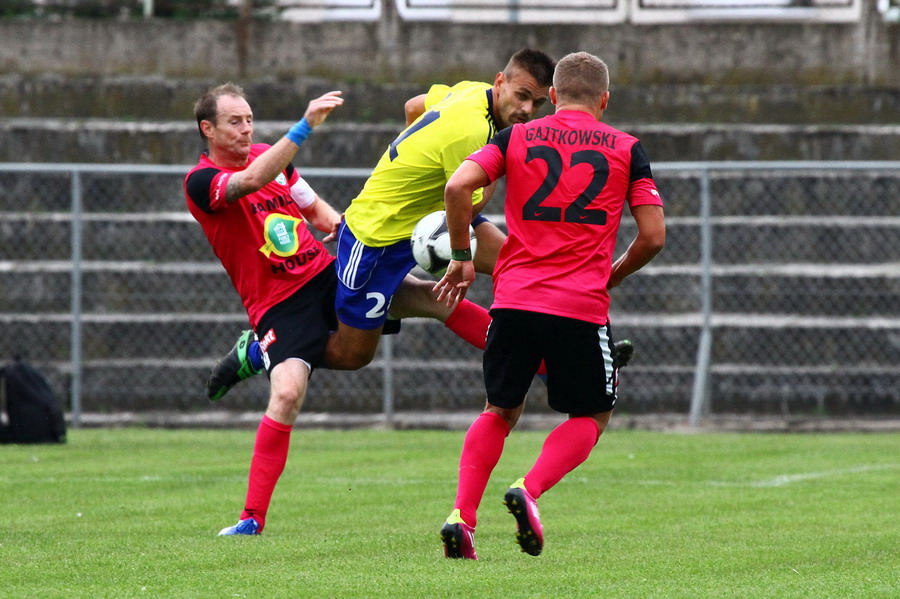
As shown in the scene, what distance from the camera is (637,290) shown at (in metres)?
12.8

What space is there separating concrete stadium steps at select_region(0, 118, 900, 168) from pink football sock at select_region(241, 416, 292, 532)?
7.80 m

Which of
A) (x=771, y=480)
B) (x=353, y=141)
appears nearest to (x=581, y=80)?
(x=771, y=480)

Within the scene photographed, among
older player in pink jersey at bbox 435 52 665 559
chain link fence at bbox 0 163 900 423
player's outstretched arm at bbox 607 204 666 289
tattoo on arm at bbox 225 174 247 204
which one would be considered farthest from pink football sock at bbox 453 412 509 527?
chain link fence at bbox 0 163 900 423

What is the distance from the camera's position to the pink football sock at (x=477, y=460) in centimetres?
514

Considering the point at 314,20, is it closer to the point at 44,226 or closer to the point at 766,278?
→ the point at 44,226

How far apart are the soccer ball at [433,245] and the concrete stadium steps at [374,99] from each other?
8.14 meters

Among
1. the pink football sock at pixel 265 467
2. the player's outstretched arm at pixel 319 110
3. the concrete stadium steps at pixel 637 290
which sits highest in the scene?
the player's outstretched arm at pixel 319 110

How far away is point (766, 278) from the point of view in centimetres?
1266

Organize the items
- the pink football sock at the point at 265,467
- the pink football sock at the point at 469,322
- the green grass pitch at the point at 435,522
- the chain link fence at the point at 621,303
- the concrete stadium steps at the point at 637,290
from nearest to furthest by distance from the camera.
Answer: the green grass pitch at the point at 435,522 < the pink football sock at the point at 265,467 < the pink football sock at the point at 469,322 < the chain link fence at the point at 621,303 < the concrete stadium steps at the point at 637,290

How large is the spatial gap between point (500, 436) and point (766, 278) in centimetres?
784

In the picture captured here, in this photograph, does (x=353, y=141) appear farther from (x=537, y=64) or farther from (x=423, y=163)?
(x=537, y=64)

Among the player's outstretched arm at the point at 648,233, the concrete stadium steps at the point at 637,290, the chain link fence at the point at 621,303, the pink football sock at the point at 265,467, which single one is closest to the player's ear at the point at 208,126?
the pink football sock at the point at 265,467

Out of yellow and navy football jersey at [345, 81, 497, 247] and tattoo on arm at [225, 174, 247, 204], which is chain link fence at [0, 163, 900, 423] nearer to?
yellow and navy football jersey at [345, 81, 497, 247]

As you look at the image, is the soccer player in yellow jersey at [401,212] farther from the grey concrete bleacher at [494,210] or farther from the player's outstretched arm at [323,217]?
the grey concrete bleacher at [494,210]
